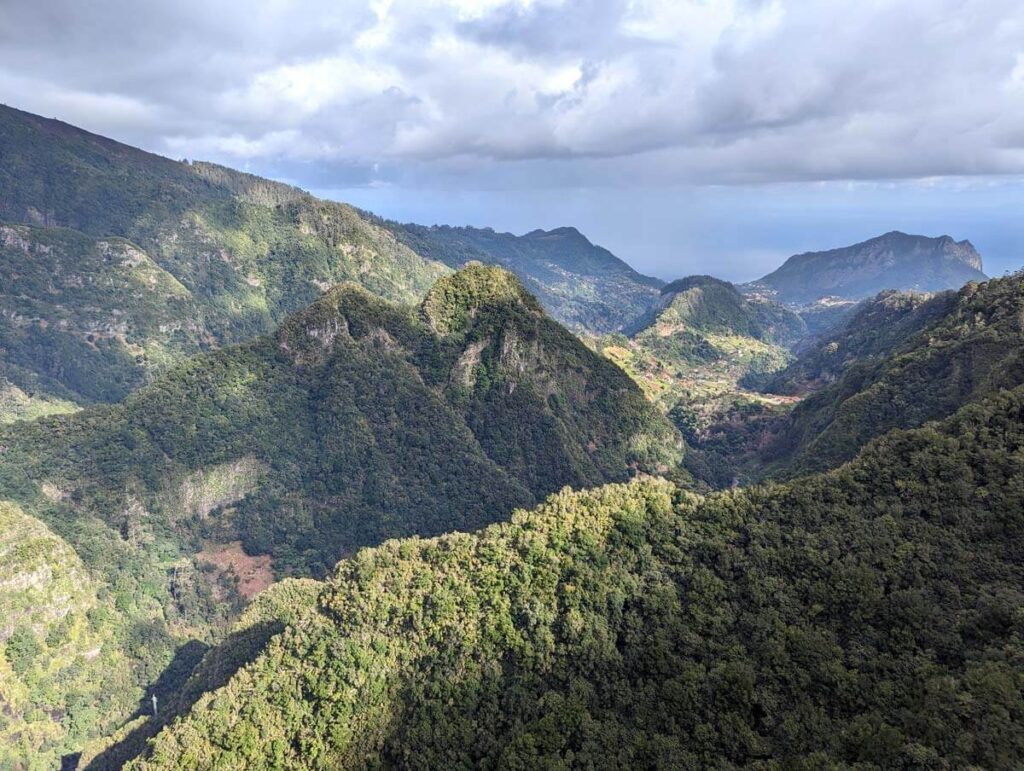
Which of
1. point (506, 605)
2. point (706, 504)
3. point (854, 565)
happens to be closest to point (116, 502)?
point (506, 605)

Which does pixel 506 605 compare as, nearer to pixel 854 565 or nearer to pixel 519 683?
pixel 519 683

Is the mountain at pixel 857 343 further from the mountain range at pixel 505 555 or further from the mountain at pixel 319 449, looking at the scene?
the mountain at pixel 319 449

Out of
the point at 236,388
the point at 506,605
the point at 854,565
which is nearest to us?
the point at 854,565

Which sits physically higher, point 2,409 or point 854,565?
point 854,565

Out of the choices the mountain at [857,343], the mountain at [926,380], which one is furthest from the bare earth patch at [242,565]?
the mountain at [857,343]

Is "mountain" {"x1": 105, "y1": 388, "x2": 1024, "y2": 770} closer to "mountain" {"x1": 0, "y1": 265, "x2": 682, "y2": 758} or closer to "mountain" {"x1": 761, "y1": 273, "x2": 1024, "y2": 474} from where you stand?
"mountain" {"x1": 761, "y1": 273, "x2": 1024, "y2": 474}

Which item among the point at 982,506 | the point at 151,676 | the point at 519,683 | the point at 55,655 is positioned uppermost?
the point at 982,506
